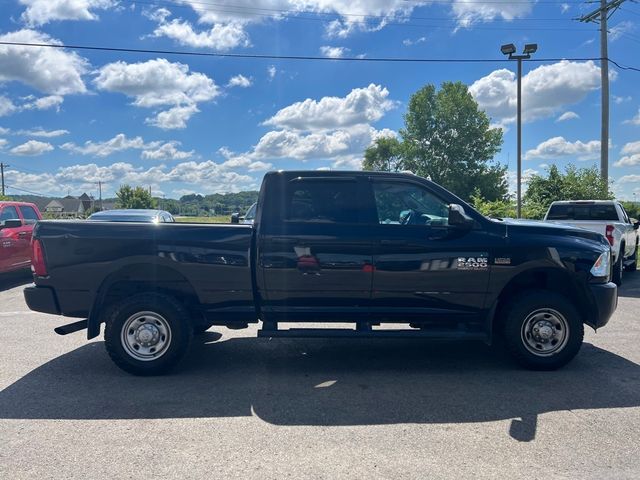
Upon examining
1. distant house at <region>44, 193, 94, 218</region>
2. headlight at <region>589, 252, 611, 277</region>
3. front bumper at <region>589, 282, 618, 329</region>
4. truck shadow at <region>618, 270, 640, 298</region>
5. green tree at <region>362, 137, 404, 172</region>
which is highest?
green tree at <region>362, 137, 404, 172</region>

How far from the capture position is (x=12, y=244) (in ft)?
36.3

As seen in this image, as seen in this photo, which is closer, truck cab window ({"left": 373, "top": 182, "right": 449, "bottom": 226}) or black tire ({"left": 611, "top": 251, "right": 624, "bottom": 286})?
truck cab window ({"left": 373, "top": 182, "right": 449, "bottom": 226})

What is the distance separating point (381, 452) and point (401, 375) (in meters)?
1.66

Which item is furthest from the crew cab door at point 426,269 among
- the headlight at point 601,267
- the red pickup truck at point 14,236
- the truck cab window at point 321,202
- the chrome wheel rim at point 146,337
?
the red pickup truck at point 14,236

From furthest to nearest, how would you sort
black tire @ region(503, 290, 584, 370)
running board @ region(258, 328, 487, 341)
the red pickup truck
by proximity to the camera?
the red pickup truck < black tire @ region(503, 290, 584, 370) < running board @ region(258, 328, 487, 341)

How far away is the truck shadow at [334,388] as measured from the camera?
4137mm

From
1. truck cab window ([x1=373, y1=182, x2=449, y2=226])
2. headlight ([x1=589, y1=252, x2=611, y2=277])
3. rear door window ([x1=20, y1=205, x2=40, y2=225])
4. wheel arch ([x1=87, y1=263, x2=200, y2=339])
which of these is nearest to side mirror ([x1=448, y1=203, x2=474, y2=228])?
truck cab window ([x1=373, y1=182, x2=449, y2=226])

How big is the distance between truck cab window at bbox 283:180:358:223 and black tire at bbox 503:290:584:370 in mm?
1935

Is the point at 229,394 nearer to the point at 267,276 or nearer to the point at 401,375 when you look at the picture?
the point at 267,276

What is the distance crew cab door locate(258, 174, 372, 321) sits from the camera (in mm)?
4969

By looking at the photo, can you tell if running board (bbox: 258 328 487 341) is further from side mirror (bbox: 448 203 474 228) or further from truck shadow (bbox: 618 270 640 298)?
truck shadow (bbox: 618 270 640 298)

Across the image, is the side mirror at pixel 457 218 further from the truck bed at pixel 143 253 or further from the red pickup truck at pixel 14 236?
the red pickup truck at pixel 14 236

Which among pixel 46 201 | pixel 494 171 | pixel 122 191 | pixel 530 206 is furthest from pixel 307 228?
pixel 46 201

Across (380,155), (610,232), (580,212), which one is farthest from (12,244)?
(380,155)
